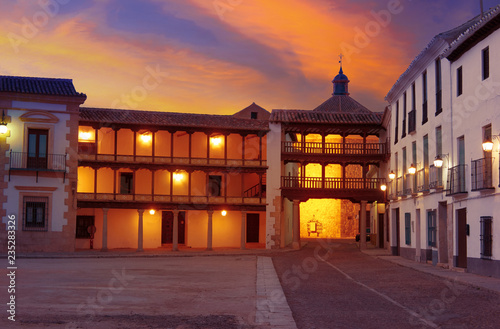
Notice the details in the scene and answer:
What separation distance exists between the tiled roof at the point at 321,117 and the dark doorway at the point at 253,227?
7597 mm

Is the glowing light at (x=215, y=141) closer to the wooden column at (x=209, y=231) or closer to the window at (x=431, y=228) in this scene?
the wooden column at (x=209, y=231)

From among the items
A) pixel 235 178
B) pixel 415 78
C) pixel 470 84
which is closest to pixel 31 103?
pixel 235 178

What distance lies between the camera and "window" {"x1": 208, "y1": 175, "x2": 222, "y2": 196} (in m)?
43.7

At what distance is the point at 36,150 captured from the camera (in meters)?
35.4

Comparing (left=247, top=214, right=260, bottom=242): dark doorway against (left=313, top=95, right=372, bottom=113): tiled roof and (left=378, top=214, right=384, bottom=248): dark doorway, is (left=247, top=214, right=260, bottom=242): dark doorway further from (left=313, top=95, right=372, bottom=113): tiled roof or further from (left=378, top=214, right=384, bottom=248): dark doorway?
(left=313, top=95, right=372, bottom=113): tiled roof

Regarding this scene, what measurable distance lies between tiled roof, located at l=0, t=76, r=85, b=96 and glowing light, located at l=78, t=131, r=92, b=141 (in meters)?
4.16

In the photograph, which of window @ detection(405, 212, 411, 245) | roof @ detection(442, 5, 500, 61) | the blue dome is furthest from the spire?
roof @ detection(442, 5, 500, 61)

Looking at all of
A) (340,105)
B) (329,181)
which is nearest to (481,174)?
(329,181)

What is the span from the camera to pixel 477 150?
20859 mm

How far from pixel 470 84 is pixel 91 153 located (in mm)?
24740

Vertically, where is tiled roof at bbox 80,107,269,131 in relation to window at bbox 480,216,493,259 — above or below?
above

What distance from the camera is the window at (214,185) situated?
4369cm

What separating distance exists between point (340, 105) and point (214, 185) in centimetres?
3195

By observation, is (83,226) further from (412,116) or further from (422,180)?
(422,180)
